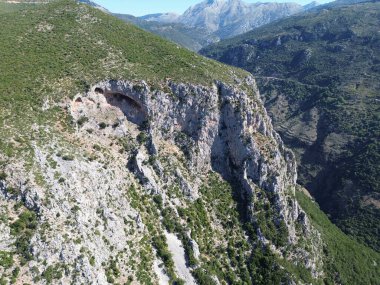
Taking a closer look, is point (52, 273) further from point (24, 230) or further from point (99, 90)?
point (99, 90)

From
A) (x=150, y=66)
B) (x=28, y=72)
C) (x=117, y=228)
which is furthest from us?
(x=150, y=66)

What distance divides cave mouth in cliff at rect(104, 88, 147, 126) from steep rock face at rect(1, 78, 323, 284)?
0.20 meters

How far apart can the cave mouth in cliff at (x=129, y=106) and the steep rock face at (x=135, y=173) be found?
204 millimetres

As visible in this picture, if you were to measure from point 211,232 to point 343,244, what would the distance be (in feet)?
167

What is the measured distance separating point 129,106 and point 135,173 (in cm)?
1551

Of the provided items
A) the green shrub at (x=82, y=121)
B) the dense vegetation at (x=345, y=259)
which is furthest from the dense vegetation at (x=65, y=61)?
the dense vegetation at (x=345, y=259)

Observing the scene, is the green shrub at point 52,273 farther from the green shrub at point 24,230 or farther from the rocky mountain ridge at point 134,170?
the green shrub at point 24,230

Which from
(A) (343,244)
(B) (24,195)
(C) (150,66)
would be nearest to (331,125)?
(A) (343,244)

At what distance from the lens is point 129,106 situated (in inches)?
3332

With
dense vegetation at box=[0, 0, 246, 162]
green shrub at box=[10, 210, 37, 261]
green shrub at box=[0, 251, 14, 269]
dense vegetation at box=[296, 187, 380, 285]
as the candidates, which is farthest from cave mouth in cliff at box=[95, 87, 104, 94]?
dense vegetation at box=[296, 187, 380, 285]

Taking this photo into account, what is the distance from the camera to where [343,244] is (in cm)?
11356

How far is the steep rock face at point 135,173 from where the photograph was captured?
194ft

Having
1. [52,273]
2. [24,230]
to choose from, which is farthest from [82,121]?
[52,273]

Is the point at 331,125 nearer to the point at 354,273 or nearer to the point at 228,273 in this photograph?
the point at 354,273
